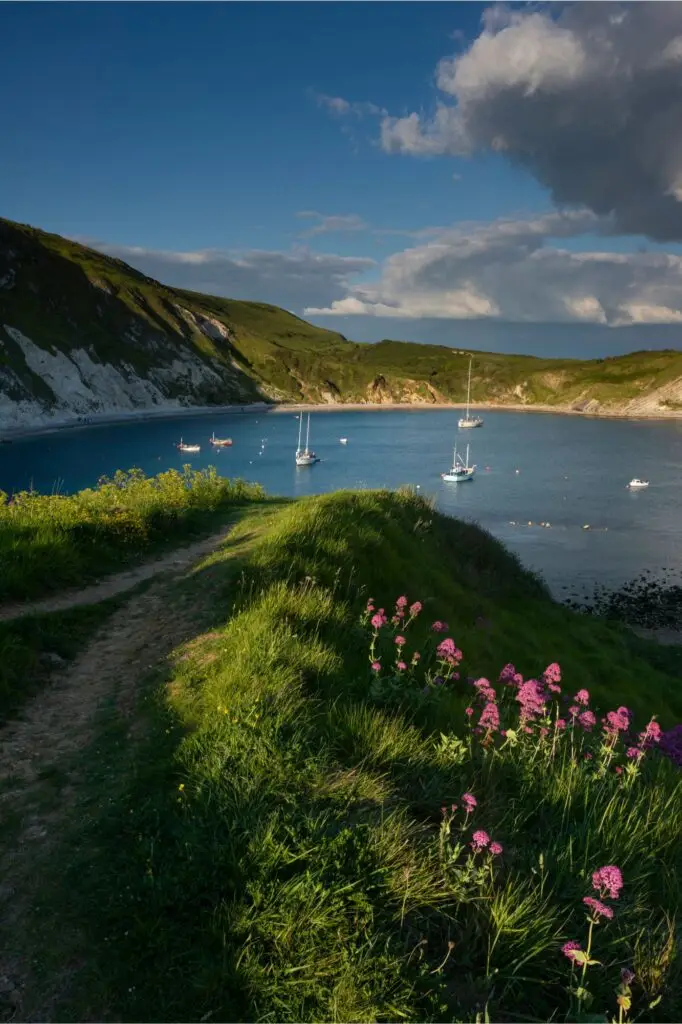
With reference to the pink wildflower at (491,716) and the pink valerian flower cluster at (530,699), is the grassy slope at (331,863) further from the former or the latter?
the pink valerian flower cluster at (530,699)

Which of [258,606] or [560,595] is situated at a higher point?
[258,606]

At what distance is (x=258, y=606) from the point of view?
28.0 feet

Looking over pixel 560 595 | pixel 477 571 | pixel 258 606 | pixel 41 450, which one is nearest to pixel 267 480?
pixel 41 450

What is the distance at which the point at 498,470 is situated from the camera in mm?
A: 107125

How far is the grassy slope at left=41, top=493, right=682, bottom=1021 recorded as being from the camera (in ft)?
11.6

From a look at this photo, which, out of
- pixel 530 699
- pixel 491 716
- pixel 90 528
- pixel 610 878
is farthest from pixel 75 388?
pixel 610 878

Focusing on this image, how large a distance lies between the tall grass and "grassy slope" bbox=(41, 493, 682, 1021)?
16.7 feet

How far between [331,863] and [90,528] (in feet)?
37.5

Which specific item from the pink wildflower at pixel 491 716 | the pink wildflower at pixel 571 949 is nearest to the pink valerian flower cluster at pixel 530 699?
the pink wildflower at pixel 491 716

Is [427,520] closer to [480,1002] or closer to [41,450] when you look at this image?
[480,1002]

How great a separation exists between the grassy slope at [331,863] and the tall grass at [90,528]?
5080mm

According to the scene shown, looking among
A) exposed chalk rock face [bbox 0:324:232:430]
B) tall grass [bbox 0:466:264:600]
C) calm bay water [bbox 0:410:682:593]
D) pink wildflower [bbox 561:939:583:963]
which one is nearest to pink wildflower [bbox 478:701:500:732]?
pink wildflower [bbox 561:939:583:963]

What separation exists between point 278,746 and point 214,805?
2.26ft

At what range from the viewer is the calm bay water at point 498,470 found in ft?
194
